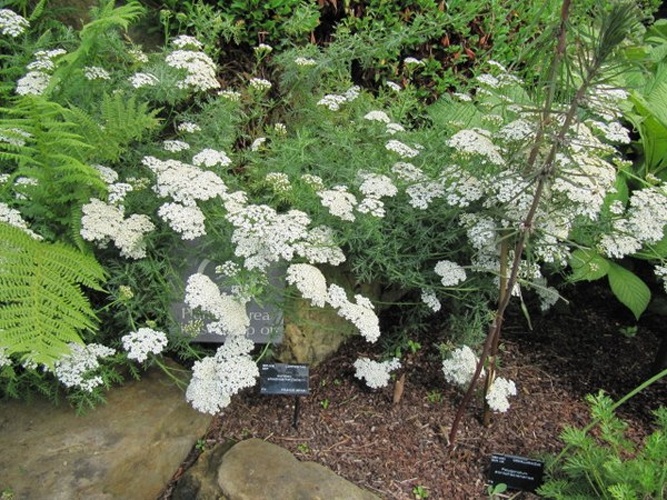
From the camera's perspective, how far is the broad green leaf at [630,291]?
2.64 metres

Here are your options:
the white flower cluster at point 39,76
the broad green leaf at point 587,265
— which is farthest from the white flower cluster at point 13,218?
the broad green leaf at point 587,265

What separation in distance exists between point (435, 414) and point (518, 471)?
1.22ft

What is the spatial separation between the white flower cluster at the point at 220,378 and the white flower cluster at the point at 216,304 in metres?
0.09

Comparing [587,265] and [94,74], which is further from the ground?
[94,74]

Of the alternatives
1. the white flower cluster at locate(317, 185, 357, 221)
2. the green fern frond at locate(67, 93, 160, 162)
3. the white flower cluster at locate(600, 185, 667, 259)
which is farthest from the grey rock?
the white flower cluster at locate(600, 185, 667, 259)

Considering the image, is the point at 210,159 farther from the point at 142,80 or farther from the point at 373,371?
the point at 373,371

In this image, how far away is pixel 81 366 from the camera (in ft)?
6.40

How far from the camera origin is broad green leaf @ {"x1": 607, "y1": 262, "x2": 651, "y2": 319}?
8.65 ft

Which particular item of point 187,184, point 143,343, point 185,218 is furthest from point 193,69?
point 143,343

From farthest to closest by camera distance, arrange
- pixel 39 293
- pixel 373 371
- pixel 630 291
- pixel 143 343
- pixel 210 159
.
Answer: pixel 630 291 → pixel 373 371 → pixel 210 159 → pixel 143 343 → pixel 39 293

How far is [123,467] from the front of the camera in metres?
2.02

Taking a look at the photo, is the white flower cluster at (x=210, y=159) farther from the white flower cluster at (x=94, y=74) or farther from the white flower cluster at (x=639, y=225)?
the white flower cluster at (x=639, y=225)

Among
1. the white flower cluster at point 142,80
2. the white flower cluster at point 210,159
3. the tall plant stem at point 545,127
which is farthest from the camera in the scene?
the white flower cluster at point 142,80

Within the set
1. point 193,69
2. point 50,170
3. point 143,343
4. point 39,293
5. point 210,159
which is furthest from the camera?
point 193,69
